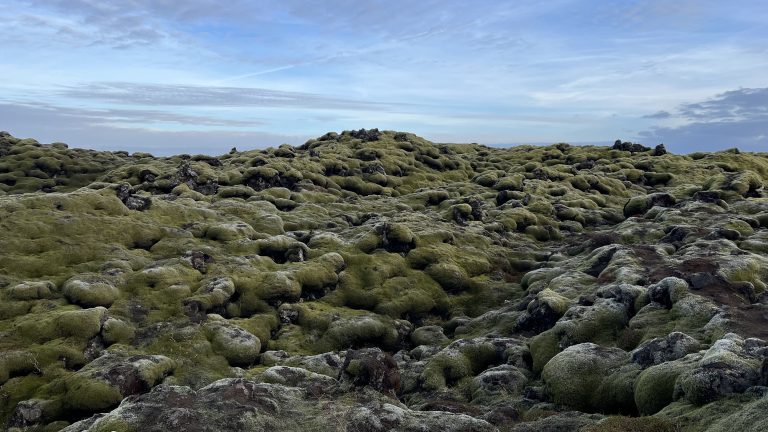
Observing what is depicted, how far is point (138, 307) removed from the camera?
47.1 metres

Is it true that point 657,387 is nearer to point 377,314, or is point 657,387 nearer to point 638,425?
point 638,425

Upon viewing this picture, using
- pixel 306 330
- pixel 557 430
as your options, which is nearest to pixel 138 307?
pixel 306 330

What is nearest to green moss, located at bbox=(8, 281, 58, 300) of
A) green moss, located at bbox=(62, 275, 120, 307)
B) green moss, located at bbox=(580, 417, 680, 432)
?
green moss, located at bbox=(62, 275, 120, 307)

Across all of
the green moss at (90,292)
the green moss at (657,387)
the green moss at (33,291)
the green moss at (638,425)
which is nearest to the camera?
the green moss at (638,425)

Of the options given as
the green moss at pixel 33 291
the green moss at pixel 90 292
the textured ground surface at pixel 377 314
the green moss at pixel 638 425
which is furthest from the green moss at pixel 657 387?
the green moss at pixel 33 291

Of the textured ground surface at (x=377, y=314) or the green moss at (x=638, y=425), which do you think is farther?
the textured ground surface at (x=377, y=314)

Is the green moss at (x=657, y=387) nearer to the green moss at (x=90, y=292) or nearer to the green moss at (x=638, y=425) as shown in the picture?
the green moss at (x=638, y=425)

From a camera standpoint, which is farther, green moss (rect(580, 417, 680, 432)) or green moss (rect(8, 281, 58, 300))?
green moss (rect(8, 281, 58, 300))

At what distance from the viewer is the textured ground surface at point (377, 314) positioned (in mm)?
25078

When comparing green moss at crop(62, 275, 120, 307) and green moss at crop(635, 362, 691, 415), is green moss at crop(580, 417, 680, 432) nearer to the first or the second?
green moss at crop(635, 362, 691, 415)

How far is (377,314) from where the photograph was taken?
55219 millimetres

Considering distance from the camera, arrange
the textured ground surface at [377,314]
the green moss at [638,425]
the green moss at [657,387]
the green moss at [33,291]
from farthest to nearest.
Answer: the green moss at [33,291] → the green moss at [657,387] → the textured ground surface at [377,314] → the green moss at [638,425]

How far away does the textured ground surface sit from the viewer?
2508 cm

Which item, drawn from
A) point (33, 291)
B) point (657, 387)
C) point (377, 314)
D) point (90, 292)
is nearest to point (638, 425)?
point (657, 387)
